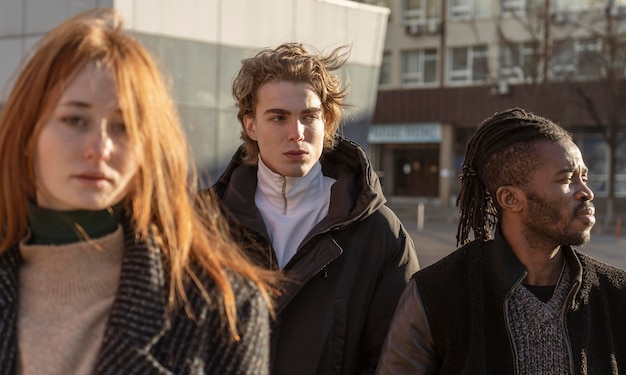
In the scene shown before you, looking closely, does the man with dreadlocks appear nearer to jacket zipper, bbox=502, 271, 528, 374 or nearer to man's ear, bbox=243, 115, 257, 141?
jacket zipper, bbox=502, 271, 528, 374

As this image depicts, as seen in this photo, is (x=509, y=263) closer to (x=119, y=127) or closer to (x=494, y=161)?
(x=494, y=161)

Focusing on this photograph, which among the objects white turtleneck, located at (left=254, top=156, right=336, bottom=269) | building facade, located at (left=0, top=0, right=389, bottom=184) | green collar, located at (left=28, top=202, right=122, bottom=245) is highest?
building facade, located at (left=0, top=0, right=389, bottom=184)

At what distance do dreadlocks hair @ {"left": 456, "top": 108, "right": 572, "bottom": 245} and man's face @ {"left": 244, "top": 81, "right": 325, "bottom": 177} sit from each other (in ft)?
1.96

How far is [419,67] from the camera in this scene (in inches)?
1572

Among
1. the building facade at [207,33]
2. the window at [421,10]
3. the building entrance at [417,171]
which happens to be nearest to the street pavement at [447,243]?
the building facade at [207,33]

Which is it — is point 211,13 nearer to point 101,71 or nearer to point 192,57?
point 192,57

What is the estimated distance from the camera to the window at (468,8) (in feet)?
126

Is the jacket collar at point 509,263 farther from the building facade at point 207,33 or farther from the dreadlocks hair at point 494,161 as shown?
the building facade at point 207,33

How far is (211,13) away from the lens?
1634 centimetres

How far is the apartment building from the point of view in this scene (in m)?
32.9

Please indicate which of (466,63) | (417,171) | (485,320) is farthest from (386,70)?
(485,320)

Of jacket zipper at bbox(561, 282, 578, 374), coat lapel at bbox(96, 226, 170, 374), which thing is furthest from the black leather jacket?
coat lapel at bbox(96, 226, 170, 374)

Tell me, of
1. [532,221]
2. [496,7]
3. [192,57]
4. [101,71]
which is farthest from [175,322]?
[496,7]

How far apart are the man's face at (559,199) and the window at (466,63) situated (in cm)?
3510
